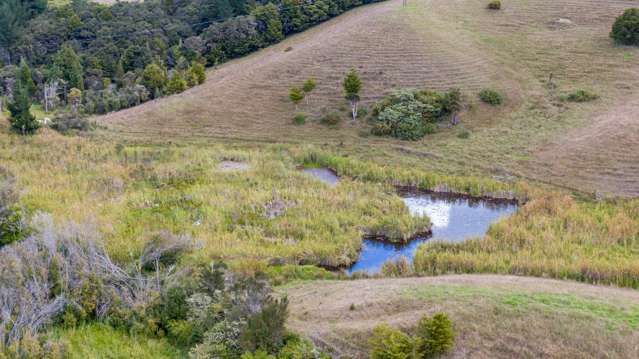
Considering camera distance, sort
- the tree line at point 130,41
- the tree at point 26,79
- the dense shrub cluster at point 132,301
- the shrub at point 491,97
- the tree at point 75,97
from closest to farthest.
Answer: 1. the dense shrub cluster at point 132,301
2. the shrub at point 491,97
3. the tree at point 75,97
4. the tree line at point 130,41
5. the tree at point 26,79

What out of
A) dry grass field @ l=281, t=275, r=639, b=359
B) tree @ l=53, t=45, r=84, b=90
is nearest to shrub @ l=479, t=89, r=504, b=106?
dry grass field @ l=281, t=275, r=639, b=359

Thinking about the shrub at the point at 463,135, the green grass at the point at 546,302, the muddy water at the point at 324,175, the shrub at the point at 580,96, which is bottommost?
the muddy water at the point at 324,175

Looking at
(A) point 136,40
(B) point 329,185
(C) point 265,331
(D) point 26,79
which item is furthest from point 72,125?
(C) point 265,331

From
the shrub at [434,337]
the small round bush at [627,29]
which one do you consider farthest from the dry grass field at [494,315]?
the small round bush at [627,29]

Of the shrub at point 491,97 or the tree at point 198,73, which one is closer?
the shrub at point 491,97

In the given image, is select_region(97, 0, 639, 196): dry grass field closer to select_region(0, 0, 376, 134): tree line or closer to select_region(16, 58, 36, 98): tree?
select_region(0, 0, 376, 134): tree line

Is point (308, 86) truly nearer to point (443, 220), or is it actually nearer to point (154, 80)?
point (154, 80)

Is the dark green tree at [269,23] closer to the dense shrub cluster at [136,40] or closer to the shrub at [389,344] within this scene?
the dense shrub cluster at [136,40]
